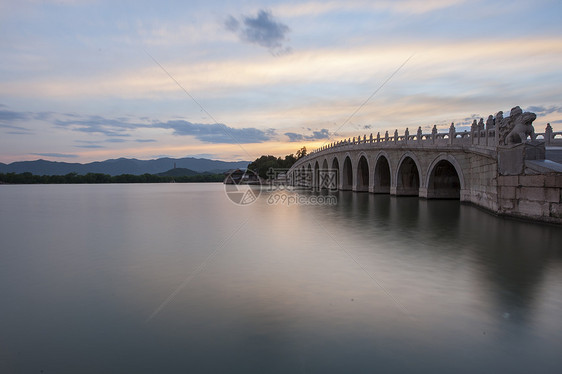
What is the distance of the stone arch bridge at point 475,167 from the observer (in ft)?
38.9

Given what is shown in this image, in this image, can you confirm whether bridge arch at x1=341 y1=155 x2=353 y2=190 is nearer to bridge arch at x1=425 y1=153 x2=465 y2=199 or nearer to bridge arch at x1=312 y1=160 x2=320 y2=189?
bridge arch at x1=312 y1=160 x2=320 y2=189

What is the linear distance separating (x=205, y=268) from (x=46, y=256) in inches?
168

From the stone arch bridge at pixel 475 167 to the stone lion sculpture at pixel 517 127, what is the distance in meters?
0.03

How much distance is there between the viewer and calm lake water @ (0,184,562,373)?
148 inches

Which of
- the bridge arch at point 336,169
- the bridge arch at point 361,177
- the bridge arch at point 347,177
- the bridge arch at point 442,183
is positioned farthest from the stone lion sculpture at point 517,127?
the bridge arch at point 336,169

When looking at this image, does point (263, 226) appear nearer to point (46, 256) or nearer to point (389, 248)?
point (389, 248)

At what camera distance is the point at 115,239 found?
1145cm

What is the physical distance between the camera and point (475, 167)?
17.0 metres

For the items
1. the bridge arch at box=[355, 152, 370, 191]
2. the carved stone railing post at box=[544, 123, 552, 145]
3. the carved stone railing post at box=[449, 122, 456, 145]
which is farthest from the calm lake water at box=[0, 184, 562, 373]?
the bridge arch at box=[355, 152, 370, 191]

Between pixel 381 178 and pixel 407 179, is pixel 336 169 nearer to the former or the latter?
pixel 381 178

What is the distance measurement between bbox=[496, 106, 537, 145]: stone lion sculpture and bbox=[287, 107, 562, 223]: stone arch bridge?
0.03m

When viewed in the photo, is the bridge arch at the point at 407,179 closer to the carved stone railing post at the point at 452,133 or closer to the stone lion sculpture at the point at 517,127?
the carved stone railing post at the point at 452,133

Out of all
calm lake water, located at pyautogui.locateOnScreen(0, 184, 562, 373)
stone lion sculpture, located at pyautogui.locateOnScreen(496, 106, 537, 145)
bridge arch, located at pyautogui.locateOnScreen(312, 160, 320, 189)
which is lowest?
calm lake water, located at pyautogui.locateOnScreen(0, 184, 562, 373)

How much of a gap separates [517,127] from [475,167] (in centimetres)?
413
